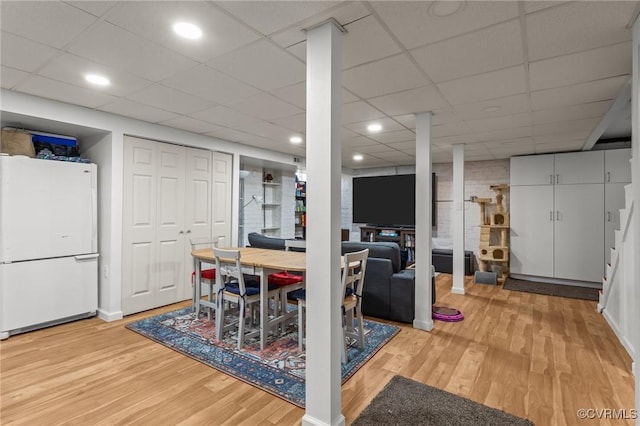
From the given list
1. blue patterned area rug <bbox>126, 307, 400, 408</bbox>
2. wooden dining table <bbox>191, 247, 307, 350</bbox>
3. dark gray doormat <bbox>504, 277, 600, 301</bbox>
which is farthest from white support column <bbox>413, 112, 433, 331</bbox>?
dark gray doormat <bbox>504, 277, 600, 301</bbox>

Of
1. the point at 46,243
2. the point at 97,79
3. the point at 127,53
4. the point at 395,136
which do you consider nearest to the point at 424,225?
the point at 395,136

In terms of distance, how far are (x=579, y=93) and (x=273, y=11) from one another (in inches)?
108

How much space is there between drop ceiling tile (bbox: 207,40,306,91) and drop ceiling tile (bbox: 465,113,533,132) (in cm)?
233

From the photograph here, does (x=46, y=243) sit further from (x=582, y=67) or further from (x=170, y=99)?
(x=582, y=67)

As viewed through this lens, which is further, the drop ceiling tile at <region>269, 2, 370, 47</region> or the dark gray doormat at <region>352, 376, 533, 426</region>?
the dark gray doormat at <region>352, 376, 533, 426</region>

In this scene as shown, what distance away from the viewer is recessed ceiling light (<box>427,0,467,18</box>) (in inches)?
62.3

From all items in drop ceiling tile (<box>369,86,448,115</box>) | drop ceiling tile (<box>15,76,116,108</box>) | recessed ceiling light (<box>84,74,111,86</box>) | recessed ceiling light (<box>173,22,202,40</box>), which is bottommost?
drop ceiling tile (<box>369,86,448,115</box>)

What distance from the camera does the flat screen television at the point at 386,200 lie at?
700 centimetres

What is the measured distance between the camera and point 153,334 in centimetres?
321

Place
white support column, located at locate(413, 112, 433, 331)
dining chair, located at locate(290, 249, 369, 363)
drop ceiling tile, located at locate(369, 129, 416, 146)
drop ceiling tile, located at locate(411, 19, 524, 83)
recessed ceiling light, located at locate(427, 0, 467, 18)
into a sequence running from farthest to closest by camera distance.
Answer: drop ceiling tile, located at locate(369, 129, 416, 146) < white support column, located at locate(413, 112, 433, 331) < dining chair, located at locate(290, 249, 369, 363) < drop ceiling tile, located at locate(411, 19, 524, 83) < recessed ceiling light, located at locate(427, 0, 467, 18)

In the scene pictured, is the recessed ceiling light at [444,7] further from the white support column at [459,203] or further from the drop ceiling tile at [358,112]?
the white support column at [459,203]

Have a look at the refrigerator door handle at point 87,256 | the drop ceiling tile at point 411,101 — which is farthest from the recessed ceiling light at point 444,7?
the refrigerator door handle at point 87,256

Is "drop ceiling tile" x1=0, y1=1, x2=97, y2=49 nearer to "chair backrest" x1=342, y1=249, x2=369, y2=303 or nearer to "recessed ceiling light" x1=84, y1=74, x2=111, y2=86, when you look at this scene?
"recessed ceiling light" x1=84, y1=74, x2=111, y2=86

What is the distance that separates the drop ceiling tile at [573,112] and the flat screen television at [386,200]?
134 inches
